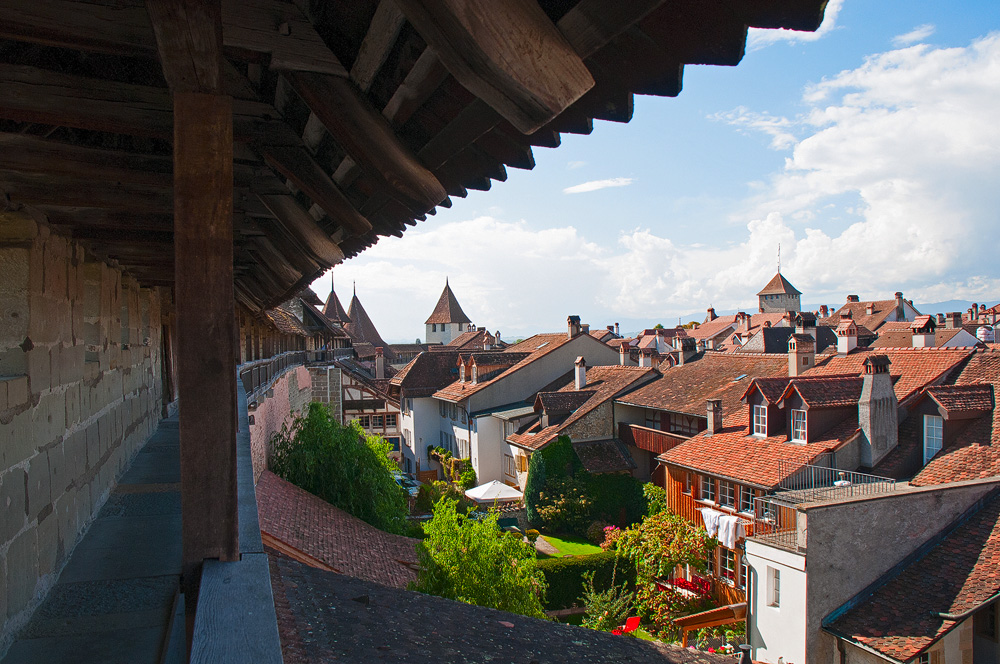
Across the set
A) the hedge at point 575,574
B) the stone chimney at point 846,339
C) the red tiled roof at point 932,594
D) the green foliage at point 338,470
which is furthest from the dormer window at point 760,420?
the green foliage at point 338,470

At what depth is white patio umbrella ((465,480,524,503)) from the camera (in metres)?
22.6

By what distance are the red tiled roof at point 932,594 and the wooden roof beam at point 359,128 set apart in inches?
500

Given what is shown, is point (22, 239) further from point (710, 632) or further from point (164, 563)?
point (710, 632)

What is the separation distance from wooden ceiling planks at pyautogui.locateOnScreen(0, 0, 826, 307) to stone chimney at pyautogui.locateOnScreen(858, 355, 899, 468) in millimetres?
15616

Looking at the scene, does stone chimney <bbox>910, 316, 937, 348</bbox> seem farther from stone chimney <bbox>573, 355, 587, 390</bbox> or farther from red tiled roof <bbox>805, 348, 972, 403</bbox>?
stone chimney <bbox>573, 355, 587, 390</bbox>

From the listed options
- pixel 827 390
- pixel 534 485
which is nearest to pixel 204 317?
pixel 827 390

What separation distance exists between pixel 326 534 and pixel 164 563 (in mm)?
8322

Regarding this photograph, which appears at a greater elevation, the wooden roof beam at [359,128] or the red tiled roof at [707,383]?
the wooden roof beam at [359,128]

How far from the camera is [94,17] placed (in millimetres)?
1777

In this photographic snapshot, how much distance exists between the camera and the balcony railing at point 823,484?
14.2 metres

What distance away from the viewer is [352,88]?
6.91ft

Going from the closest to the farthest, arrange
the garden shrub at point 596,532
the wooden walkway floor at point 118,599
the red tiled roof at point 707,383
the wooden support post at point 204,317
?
the wooden support post at point 204,317 < the wooden walkway floor at point 118,599 < the garden shrub at point 596,532 < the red tiled roof at point 707,383

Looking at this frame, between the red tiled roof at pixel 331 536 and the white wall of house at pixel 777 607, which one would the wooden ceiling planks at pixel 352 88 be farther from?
the white wall of house at pixel 777 607

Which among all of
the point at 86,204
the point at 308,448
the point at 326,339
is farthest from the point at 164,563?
the point at 326,339
